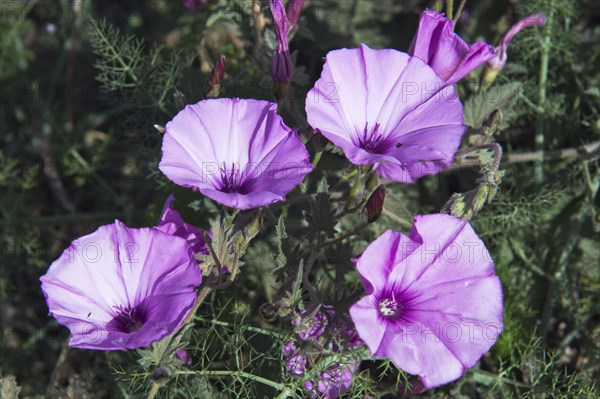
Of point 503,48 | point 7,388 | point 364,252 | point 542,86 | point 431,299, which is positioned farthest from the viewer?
point 542,86

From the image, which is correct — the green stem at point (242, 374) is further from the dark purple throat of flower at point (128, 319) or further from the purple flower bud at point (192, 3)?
the purple flower bud at point (192, 3)

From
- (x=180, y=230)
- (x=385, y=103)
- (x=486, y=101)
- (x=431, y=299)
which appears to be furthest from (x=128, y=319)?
(x=486, y=101)

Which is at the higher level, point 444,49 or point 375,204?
point 444,49

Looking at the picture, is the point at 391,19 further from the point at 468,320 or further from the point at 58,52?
the point at 468,320

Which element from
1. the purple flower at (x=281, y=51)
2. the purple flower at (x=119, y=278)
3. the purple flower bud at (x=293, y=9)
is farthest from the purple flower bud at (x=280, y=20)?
the purple flower at (x=119, y=278)

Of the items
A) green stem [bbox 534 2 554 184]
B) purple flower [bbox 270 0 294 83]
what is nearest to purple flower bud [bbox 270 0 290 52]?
purple flower [bbox 270 0 294 83]

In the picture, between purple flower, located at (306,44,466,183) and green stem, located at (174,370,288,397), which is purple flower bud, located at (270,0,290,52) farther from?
green stem, located at (174,370,288,397)

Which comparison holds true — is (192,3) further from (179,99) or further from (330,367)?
(330,367)
